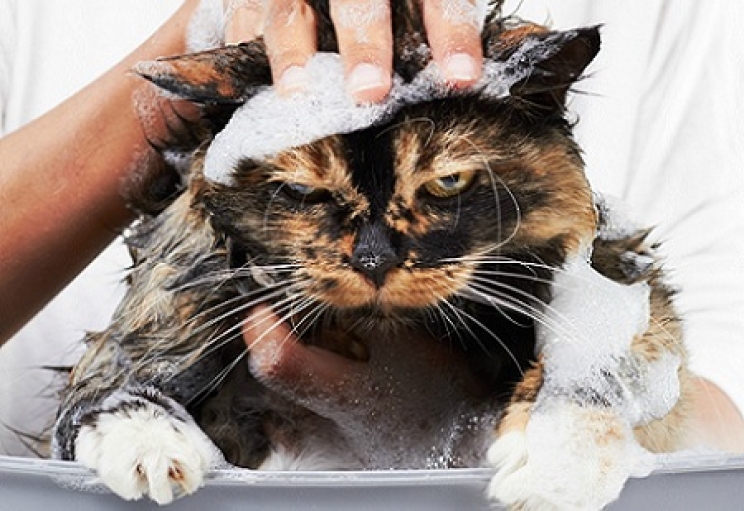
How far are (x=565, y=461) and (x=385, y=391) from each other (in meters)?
0.07

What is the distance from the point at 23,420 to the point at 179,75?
20cm

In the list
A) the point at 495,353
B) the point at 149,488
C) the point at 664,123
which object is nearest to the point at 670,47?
the point at 664,123

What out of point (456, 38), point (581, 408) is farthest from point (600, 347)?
point (456, 38)

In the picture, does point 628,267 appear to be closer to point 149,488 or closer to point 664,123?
point 664,123

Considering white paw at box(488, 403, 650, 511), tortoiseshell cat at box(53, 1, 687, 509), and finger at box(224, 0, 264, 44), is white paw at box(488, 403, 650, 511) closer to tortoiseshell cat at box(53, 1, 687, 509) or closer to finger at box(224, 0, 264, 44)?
tortoiseshell cat at box(53, 1, 687, 509)

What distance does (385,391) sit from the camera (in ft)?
1.45

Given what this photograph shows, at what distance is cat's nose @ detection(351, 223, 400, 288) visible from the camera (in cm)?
38

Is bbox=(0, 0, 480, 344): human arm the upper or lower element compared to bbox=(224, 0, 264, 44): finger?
lower

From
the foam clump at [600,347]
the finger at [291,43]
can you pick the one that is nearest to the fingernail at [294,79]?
the finger at [291,43]

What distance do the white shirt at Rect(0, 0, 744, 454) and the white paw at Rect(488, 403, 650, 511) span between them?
0.22 ft

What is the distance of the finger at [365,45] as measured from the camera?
1.26 ft

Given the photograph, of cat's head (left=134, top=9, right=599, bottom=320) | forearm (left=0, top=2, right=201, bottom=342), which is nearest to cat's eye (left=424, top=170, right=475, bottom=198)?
cat's head (left=134, top=9, right=599, bottom=320)

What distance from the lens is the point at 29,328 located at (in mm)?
517

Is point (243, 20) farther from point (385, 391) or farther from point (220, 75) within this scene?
point (385, 391)
